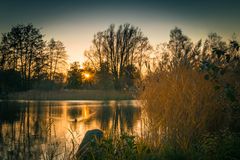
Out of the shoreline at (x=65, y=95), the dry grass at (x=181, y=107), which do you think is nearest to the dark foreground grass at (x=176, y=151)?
the dry grass at (x=181, y=107)

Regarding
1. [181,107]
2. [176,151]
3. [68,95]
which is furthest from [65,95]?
[176,151]

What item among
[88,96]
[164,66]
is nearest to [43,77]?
[88,96]

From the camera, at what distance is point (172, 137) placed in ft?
17.0

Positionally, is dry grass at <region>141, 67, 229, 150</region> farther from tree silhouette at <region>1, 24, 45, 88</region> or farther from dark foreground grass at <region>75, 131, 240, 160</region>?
tree silhouette at <region>1, 24, 45, 88</region>

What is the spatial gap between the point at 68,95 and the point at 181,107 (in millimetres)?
26689

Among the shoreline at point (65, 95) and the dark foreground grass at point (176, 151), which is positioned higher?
the shoreline at point (65, 95)

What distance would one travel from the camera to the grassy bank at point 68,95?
97.4 ft

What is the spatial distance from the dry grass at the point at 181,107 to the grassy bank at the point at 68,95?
23.1 meters

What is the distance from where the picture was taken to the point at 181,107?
17.3ft

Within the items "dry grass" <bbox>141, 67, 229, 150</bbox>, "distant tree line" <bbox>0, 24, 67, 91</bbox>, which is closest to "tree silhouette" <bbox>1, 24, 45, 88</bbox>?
"distant tree line" <bbox>0, 24, 67, 91</bbox>

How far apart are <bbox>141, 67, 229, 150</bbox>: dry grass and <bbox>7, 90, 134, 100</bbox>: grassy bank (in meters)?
23.1

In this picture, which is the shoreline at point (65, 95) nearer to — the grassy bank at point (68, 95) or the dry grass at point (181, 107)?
the grassy bank at point (68, 95)

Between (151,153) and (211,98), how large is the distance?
6.35 ft

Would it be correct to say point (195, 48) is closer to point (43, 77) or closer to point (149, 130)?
point (149, 130)
